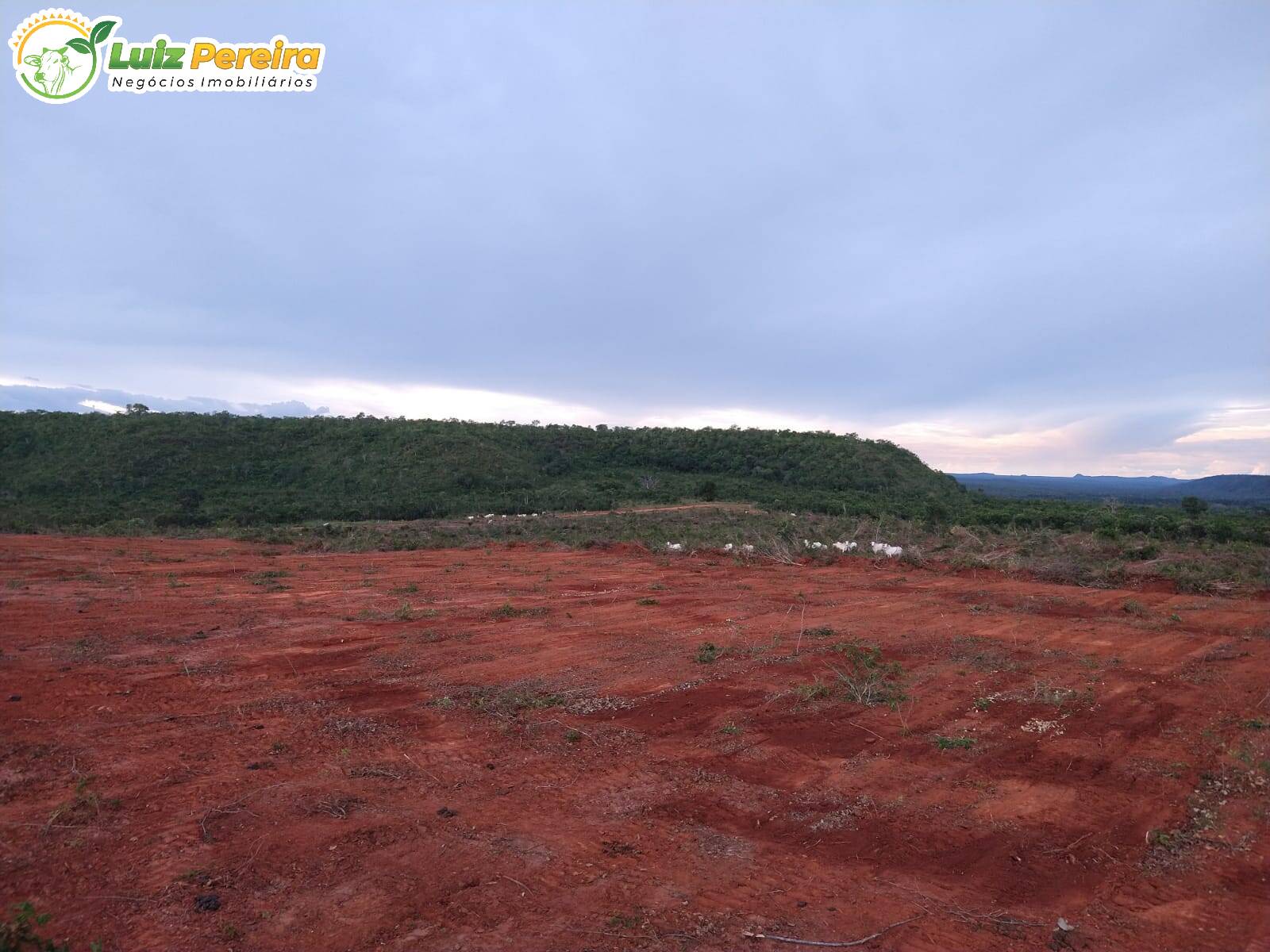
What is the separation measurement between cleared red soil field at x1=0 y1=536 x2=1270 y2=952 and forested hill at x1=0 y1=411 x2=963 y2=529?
68.2 feet

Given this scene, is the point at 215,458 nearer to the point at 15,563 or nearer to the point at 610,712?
the point at 15,563

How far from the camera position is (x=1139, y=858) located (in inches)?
143

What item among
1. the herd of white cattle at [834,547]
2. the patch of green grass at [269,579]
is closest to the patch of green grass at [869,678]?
the herd of white cattle at [834,547]

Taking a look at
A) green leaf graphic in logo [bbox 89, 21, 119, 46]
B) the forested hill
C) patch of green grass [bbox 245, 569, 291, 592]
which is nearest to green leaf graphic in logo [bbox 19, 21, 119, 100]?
green leaf graphic in logo [bbox 89, 21, 119, 46]

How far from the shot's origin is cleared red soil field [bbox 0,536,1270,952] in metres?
3.10

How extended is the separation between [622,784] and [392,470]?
3631 cm

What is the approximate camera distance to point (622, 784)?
445cm

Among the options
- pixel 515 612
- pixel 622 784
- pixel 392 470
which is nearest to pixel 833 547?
pixel 515 612

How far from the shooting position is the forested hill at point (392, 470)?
3020 cm

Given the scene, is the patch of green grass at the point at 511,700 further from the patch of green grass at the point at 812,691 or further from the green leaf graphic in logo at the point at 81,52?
the green leaf graphic in logo at the point at 81,52

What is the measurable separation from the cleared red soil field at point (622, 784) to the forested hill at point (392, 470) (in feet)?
68.2

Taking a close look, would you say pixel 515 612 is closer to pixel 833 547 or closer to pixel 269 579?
pixel 269 579

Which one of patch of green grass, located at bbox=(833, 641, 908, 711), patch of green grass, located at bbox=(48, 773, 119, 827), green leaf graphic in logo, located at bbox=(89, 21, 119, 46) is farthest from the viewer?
green leaf graphic in logo, located at bbox=(89, 21, 119, 46)

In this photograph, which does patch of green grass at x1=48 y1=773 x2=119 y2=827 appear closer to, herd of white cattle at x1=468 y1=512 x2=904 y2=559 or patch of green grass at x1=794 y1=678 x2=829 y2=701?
patch of green grass at x1=794 y1=678 x2=829 y2=701
